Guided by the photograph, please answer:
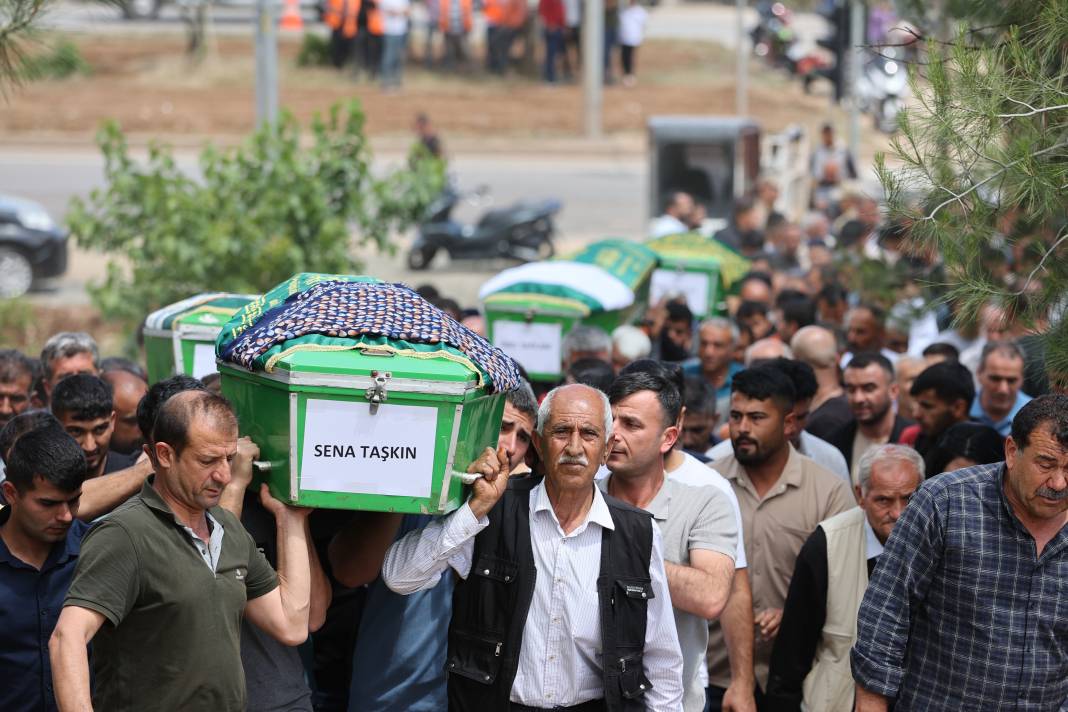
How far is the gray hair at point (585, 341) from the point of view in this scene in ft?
27.2

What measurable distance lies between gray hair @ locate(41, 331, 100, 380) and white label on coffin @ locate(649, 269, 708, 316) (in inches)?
196

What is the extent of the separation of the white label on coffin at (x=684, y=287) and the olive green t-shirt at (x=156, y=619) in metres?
7.24

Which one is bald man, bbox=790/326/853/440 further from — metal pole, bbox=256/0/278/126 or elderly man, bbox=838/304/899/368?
metal pole, bbox=256/0/278/126

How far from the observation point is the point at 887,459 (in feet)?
19.0

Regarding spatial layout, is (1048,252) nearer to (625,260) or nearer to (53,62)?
(53,62)

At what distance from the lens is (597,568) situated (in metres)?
4.90

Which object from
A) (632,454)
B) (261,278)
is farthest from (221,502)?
(261,278)

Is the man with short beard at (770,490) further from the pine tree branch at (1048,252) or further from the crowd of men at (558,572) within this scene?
the pine tree branch at (1048,252)

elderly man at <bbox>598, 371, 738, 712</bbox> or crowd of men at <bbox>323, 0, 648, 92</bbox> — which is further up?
crowd of men at <bbox>323, 0, 648, 92</bbox>

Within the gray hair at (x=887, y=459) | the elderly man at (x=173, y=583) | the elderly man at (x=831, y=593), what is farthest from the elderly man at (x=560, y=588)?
the gray hair at (x=887, y=459)

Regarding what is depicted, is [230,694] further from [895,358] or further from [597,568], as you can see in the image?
[895,358]

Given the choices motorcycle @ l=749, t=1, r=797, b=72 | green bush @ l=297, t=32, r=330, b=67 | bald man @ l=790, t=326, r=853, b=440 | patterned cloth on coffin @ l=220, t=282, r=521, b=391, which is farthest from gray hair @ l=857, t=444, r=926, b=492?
motorcycle @ l=749, t=1, r=797, b=72

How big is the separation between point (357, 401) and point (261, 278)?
698 centimetres

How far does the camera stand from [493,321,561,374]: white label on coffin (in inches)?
352
